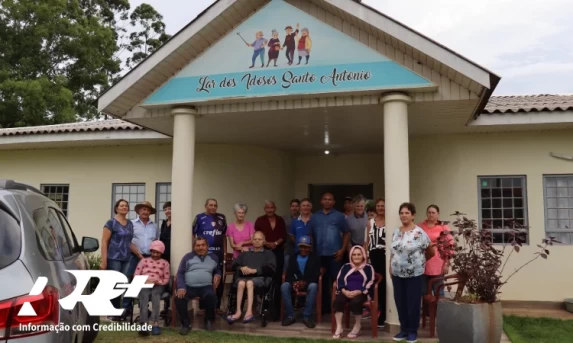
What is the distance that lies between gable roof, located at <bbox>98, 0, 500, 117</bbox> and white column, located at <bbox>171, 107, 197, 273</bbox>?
2.23ft

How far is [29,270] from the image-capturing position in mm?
Result: 2869

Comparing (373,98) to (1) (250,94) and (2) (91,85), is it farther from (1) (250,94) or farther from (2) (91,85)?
(2) (91,85)

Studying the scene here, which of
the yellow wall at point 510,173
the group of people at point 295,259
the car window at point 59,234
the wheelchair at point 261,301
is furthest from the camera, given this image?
the yellow wall at point 510,173

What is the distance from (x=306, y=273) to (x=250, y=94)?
266 cm

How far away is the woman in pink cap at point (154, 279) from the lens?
21.1ft

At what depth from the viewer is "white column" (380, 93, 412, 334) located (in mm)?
6504

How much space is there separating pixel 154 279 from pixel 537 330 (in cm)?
526

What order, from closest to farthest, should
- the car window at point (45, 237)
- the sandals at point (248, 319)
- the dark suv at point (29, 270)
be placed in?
the dark suv at point (29, 270), the car window at point (45, 237), the sandals at point (248, 319)

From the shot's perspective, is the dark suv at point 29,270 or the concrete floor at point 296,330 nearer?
the dark suv at point 29,270

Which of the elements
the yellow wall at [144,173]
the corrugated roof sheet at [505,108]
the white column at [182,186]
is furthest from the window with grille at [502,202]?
the white column at [182,186]

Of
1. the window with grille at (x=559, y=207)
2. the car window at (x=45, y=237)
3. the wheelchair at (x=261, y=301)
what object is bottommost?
the wheelchair at (x=261, y=301)

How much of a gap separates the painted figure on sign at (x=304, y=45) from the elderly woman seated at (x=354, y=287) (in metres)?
2.73

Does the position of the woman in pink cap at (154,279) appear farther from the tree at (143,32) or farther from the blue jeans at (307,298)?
the tree at (143,32)

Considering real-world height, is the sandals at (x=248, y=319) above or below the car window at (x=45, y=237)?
below
